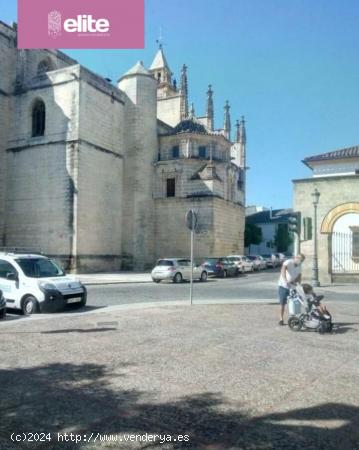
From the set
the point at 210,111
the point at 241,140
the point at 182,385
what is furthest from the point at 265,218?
the point at 182,385

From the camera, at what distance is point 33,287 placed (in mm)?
11484

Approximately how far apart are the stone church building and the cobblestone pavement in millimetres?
24112

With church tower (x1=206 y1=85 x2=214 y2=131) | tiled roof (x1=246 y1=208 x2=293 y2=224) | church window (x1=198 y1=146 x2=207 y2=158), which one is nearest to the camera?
church window (x1=198 y1=146 x2=207 y2=158)

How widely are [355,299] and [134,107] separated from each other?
2871 cm

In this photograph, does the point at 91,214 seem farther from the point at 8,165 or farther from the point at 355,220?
the point at 355,220

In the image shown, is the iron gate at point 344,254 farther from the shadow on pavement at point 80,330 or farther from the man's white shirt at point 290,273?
the shadow on pavement at point 80,330

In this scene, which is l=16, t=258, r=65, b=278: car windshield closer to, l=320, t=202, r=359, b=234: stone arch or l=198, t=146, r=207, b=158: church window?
l=320, t=202, r=359, b=234: stone arch

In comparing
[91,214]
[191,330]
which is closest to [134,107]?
[91,214]

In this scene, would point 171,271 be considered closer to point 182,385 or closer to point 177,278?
point 177,278

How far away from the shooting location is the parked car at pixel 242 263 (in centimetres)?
3393

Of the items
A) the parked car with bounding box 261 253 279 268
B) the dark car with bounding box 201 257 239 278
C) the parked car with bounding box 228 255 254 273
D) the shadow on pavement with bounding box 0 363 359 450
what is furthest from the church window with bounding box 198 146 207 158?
the shadow on pavement with bounding box 0 363 359 450

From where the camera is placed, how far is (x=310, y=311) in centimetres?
876

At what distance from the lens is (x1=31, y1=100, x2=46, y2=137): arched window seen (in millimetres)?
34969

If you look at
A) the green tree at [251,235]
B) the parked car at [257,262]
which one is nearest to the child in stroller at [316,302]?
the parked car at [257,262]
